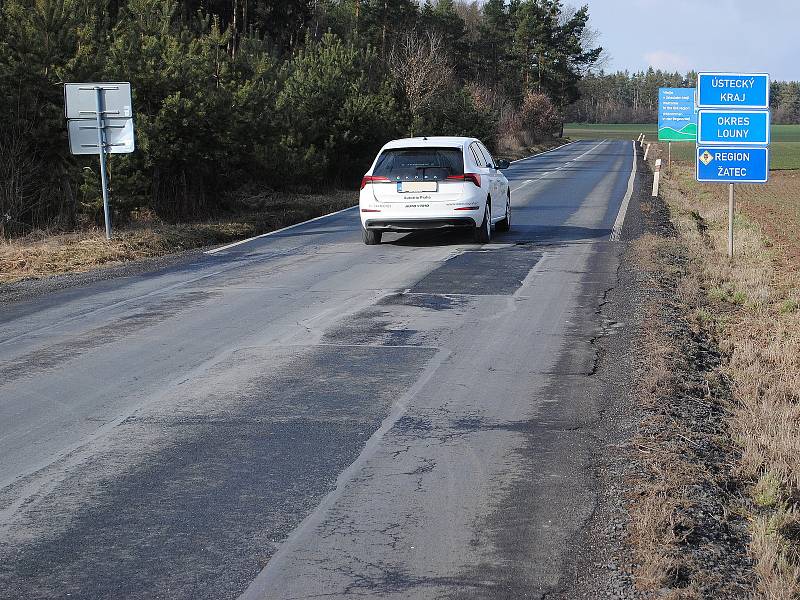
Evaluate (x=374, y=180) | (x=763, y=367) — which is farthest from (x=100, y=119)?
(x=763, y=367)

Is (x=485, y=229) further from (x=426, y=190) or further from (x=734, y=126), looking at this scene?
(x=734, y=126)

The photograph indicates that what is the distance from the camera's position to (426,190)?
16.5 m

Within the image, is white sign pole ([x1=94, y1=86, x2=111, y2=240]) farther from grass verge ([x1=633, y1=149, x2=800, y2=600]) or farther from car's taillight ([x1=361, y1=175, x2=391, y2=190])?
grass verge ([x1=633, y1=149, x2=800, y2=600])

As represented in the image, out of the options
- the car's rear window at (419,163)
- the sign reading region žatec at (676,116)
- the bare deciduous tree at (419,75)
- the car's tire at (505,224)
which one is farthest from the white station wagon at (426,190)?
the sign reading region žatec at (676,116)

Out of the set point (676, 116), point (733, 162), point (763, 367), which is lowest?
point (763, 367)

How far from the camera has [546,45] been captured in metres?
103

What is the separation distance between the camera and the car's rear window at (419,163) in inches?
654

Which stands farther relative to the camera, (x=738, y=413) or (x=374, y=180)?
(x=374, y=180)

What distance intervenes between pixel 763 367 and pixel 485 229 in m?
8.67

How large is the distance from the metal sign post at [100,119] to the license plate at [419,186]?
482 cm

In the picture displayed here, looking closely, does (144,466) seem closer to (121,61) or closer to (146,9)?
(121,61)

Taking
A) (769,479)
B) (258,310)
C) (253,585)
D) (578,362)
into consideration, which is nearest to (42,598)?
(253,585)

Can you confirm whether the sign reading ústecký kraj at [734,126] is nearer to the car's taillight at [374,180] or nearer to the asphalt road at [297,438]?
the asphalt road at [297,438]

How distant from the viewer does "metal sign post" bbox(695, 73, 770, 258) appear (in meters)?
15.8
